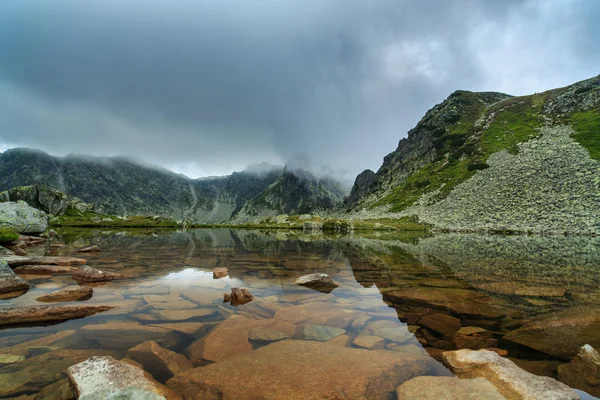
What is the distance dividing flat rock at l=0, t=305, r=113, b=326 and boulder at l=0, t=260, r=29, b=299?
3.43 meters

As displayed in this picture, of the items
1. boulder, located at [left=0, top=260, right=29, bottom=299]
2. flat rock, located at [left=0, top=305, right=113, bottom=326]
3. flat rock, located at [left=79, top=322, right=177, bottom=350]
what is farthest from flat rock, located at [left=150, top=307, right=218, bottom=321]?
boulder, located at [left=0, top=260, right=29, bottom=299]

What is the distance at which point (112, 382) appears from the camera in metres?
4.79

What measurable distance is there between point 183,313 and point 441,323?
28.2 ft

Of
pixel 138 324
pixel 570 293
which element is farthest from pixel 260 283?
pixel 570 293

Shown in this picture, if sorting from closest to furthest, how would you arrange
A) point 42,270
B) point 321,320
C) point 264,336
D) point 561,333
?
point 264,336
point 561,333
point 321,320
point 42,270

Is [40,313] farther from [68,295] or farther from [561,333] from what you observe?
[561,333]

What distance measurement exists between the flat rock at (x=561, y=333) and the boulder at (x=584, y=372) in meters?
0.58

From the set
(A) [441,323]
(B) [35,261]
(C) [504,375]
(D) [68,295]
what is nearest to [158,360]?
(C) [504,375]

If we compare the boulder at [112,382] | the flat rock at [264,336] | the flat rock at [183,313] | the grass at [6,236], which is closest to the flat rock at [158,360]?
the boulder at [112,382]

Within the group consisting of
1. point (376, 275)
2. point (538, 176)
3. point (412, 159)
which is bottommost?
point (376, 275)

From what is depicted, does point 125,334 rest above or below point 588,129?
below

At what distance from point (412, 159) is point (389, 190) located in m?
25.6

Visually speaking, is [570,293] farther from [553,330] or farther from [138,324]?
[138,324]

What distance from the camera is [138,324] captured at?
845cm
